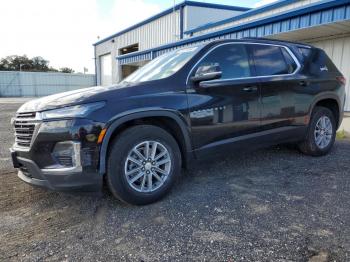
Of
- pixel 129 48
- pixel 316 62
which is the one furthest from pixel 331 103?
pixel 129 48

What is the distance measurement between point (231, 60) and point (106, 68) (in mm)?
27545

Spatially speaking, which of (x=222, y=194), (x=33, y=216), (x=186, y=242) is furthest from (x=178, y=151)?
(x=33, y=216)

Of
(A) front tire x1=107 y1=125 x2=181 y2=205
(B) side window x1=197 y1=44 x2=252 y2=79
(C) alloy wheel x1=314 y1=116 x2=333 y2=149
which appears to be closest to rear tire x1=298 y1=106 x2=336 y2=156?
(C) alloy wheel x1=314 y1=116 x2=333 y2=149

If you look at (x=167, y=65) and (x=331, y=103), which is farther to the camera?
(x=331, y=103)

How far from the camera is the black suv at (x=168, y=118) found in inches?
112

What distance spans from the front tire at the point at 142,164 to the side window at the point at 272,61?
182 centimetres

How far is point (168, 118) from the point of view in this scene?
3.32m

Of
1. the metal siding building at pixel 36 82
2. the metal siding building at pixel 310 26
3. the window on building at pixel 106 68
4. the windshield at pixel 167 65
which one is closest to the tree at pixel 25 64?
the metal siding building at pixel 36 82

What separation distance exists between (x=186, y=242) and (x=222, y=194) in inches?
44.5

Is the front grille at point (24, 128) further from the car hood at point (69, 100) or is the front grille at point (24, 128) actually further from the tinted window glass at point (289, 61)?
the tinted window glass at point (289, 61)

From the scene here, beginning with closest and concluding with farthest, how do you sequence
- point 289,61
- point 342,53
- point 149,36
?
point 289,61, point 342,53, point 149,36

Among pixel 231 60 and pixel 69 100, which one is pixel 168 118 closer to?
pixel 69 100

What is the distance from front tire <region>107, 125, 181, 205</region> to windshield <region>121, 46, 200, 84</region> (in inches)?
32.5

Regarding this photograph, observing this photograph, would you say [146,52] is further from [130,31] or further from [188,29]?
[130,31]
